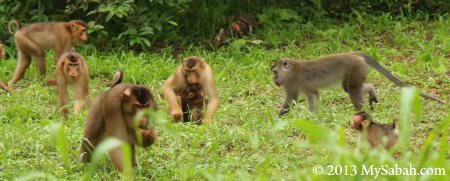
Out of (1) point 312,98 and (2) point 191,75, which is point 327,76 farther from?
(2) point 191,75

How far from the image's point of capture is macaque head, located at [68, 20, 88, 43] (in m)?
11.8

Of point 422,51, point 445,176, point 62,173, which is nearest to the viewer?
point 445,176

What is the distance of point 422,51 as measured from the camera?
1179cm

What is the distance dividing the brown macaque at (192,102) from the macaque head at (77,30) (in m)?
3.39

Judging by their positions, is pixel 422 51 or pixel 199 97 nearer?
pixel 199 97

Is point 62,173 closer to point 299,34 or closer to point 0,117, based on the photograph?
point 0,117

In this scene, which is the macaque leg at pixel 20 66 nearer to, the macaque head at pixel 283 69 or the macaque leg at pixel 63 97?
the macaque leg at pixel 63 97

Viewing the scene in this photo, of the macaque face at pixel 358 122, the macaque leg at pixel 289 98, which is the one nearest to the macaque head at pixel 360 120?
the macaque face at pixel 358 122

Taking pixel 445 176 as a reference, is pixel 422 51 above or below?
below

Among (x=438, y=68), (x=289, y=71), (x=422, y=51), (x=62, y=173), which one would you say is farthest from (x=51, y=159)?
(x=422, y=51)

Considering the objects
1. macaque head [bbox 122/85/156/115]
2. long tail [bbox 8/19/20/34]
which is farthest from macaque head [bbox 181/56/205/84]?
long tail [bbox 8/19/20/34]

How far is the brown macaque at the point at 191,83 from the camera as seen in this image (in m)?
8.79

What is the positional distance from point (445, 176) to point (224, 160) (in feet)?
9.33

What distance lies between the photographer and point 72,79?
932cm
